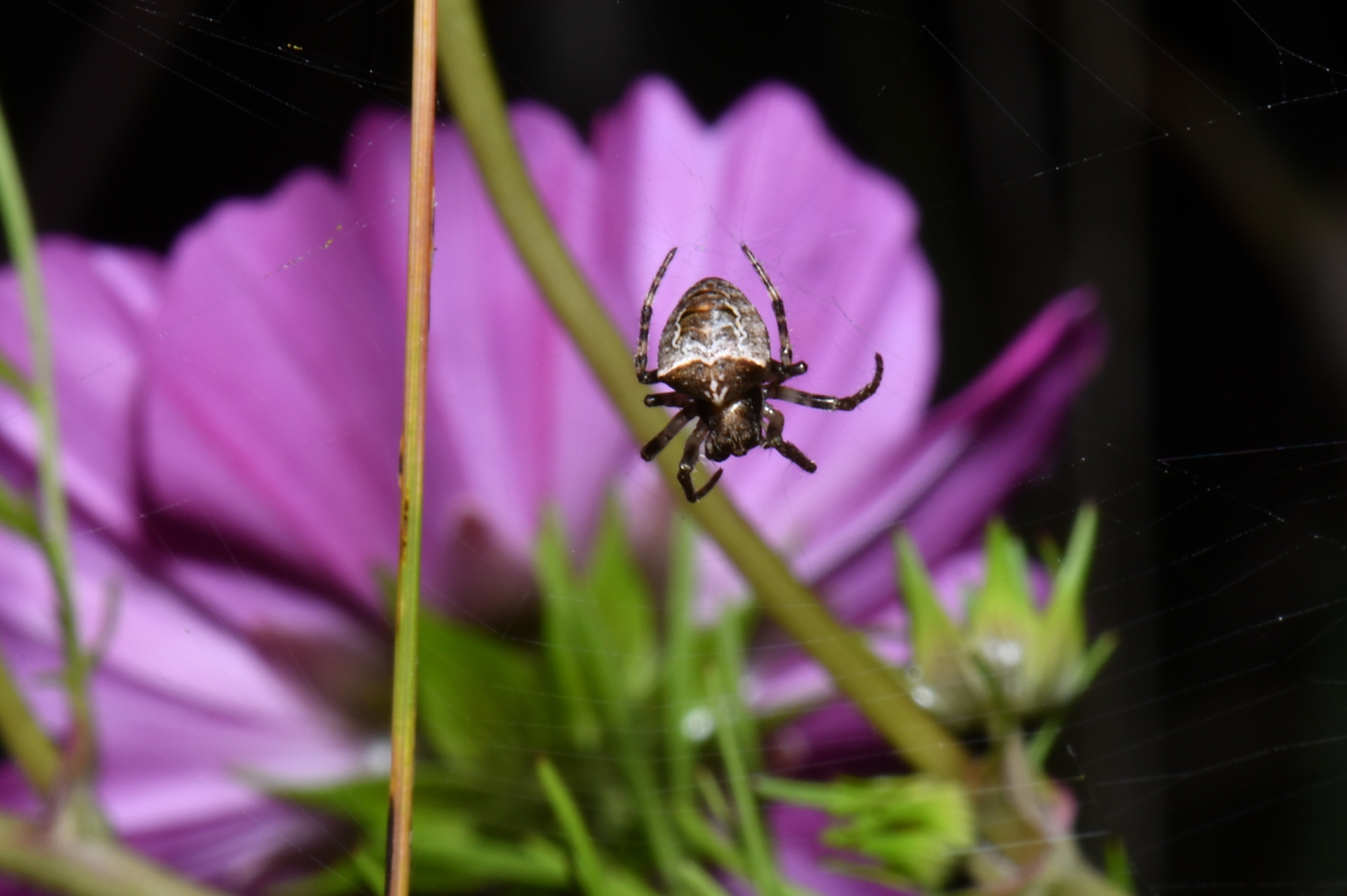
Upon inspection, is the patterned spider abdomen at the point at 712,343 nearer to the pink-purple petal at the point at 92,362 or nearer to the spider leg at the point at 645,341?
the spider leg at the point at 645,341

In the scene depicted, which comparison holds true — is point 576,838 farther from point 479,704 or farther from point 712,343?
point 712,343

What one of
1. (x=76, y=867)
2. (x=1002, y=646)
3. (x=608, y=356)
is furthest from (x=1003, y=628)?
(x=76, y=867)

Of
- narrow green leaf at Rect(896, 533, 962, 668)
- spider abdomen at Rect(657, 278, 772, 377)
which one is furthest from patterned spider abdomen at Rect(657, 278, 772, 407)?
narrow green leaf at Rect(896, 533, 962, 668)

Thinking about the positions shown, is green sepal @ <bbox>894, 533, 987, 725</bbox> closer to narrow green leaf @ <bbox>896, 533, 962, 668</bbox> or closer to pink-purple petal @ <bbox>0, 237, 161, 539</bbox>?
narrow green leaf @ <bbox>896, 533, 962, 668</bbox>

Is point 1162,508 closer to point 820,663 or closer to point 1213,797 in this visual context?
point 1213,797

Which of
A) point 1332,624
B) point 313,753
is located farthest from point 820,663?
point 1332,624

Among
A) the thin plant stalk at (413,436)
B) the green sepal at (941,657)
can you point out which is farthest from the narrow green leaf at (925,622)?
the thin plant stalk at (413,436)
